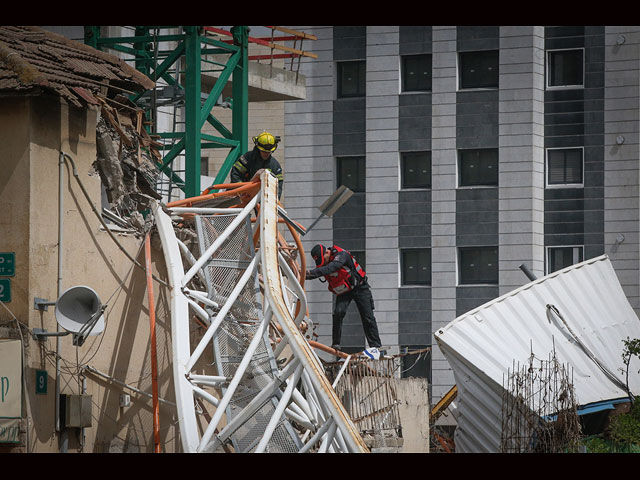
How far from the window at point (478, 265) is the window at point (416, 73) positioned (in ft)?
18.3

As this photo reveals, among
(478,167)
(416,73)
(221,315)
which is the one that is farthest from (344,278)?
(416,73)

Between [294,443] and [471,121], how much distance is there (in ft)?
84.2

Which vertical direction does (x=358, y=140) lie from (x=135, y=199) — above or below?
above

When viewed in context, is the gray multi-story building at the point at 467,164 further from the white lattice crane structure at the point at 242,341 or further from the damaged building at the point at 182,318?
the white lattice crane structure at the point at 242,341

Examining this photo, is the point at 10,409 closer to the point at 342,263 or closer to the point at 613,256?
the point at 342,263

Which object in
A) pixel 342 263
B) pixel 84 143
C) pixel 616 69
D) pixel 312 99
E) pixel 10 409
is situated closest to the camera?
pixel 10 409

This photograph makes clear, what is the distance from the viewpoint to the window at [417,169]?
120 ft

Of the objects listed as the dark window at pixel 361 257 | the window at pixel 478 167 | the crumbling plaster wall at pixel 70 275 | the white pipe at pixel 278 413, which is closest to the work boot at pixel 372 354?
the crumbling plaster wall at pixel 70 275

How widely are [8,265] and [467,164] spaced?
26.2 m

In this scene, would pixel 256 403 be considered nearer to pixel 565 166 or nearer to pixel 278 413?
pixel 278 413

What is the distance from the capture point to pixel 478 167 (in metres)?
36.2

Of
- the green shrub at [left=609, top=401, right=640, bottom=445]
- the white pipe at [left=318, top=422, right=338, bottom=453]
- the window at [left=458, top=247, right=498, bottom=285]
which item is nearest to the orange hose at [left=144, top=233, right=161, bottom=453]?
the white pipe at [left=318, top=422, right=338, bottom=453]
